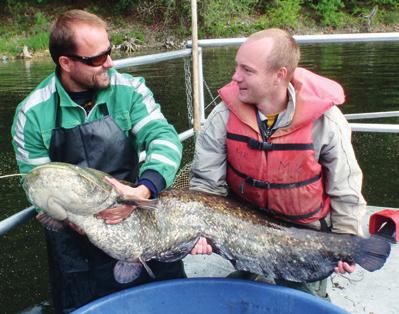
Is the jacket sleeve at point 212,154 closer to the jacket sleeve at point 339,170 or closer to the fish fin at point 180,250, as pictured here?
the fish fin at point 180,250

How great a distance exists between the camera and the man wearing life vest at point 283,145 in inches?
108

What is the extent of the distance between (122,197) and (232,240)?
26.6 inches

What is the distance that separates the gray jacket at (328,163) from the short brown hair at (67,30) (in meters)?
0.87

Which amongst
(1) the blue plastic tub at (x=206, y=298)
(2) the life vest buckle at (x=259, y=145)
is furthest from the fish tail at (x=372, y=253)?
(2) the life vest buckle at (x=259, y=145)

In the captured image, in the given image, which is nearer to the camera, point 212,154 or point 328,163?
point 328,163

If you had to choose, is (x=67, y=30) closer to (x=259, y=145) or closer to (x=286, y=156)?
(x=259, y=145)

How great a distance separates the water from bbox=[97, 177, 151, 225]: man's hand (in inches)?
103

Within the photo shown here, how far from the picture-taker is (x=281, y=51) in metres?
2.73

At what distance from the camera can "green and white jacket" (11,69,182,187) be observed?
2.66 meters

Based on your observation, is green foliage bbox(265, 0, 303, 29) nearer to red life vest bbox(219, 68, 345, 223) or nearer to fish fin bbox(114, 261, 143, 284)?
red life vest bbox(219, 68, 345, 223)

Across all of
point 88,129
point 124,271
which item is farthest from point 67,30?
point 124,271

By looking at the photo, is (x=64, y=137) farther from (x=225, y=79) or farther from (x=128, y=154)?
(x=225, y=79)

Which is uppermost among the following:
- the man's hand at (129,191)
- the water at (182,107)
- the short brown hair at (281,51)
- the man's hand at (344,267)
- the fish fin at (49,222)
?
the short brown hair at (281,51)

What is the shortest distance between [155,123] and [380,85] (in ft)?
42.9
